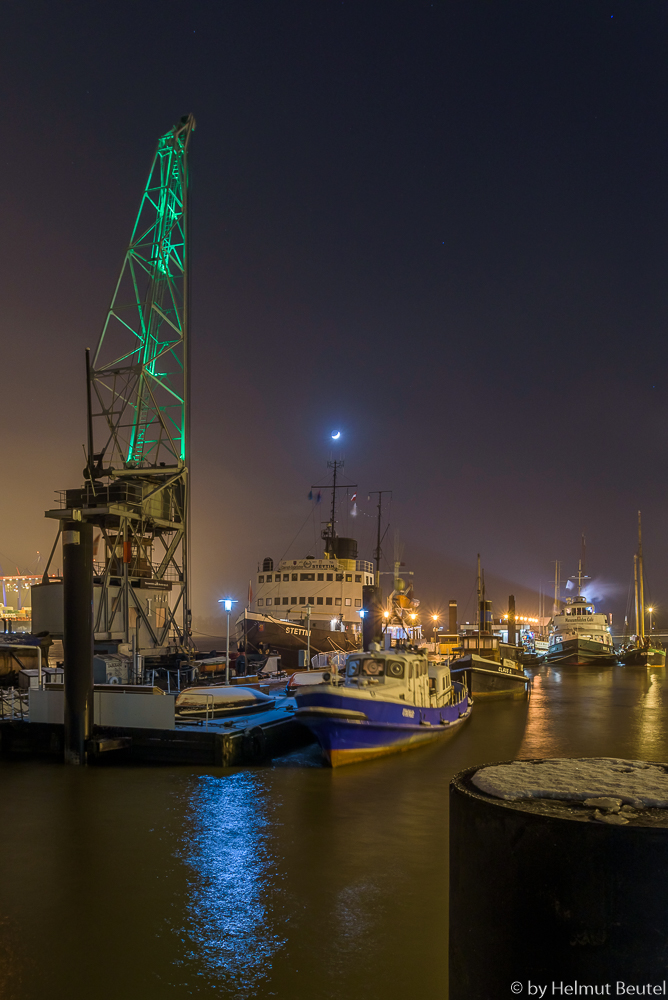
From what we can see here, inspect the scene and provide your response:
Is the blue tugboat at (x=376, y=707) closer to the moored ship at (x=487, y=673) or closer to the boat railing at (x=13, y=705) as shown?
the boat railing at (x=13, y=705)

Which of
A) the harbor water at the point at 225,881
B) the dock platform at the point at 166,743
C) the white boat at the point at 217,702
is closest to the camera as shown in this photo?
the harbor water at the point at 225,881

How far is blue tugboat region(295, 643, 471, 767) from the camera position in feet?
67.5

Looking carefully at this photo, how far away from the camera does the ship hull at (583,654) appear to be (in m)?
75.6

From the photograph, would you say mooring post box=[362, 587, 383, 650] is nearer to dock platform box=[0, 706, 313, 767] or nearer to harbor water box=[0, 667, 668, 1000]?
dock platform box=[0, 706, 313, 767]

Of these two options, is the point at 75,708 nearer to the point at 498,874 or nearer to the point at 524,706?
the point at 498,874

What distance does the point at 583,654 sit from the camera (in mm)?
75562

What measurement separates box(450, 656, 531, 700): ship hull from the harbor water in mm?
21055

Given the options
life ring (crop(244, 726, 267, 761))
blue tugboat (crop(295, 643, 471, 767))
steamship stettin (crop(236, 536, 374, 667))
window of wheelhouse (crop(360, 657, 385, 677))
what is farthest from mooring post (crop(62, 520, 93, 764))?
steamship stettin (crop(236, 536, 374, 667))

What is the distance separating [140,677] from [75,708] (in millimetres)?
6466

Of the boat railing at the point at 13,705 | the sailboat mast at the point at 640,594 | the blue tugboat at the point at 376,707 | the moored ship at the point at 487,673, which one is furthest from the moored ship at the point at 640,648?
the boat railing at the point at 13,705

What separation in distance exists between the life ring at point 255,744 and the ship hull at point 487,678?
2160 cm

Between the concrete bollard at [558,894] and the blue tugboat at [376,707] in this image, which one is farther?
the blue tugboat at [376,707]

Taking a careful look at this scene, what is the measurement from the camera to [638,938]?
2.06 m

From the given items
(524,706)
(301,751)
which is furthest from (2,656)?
(524,706)
